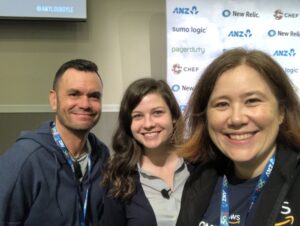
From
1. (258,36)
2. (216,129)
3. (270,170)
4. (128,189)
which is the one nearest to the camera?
(270,170)

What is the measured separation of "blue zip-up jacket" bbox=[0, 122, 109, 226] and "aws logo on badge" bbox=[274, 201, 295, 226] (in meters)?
1.29

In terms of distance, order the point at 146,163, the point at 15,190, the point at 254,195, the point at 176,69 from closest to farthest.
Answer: the point at 254,195 < the point at 15,190 < the point at 146,163 < the point at 176,69

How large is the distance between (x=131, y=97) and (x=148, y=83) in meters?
0.14

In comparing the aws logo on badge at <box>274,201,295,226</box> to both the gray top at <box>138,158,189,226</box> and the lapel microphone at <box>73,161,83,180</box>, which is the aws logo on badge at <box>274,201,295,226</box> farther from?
the lapel microphone at <box>73,161,83,180</box>

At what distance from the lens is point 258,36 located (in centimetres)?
312

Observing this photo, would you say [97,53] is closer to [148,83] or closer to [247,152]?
[148,83]

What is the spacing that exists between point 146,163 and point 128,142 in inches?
6.7

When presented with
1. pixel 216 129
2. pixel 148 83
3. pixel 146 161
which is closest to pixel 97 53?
pixel 148 83

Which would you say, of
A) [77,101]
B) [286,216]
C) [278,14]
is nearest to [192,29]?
[278,14]

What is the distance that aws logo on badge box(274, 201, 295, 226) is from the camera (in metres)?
1.01

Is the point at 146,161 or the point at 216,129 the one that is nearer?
the point at 216,129

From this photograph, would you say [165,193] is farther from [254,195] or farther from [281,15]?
[281,15]

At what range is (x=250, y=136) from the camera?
1.18m

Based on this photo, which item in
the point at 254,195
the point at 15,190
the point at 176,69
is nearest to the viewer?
the point at 254,195
